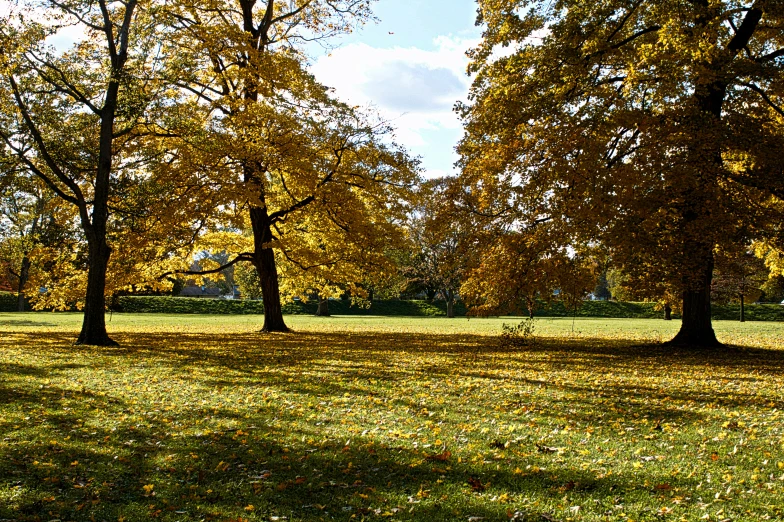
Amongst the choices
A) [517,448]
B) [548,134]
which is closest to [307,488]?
[517,448]

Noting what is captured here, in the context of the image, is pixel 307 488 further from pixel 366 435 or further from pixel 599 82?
pixel 599 82

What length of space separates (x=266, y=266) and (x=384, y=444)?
733 inches

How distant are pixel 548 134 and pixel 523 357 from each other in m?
6.48

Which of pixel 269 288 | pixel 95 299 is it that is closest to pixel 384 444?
pixel 95 299

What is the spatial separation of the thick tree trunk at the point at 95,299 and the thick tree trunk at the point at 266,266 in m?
7.63

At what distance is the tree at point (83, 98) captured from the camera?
52.7ft

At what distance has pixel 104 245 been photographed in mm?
16547

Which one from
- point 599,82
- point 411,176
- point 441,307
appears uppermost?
point 599,82

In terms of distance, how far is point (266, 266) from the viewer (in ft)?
78.7

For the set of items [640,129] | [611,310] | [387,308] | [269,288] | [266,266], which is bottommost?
[387,308]

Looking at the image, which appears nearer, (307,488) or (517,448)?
(307,488)

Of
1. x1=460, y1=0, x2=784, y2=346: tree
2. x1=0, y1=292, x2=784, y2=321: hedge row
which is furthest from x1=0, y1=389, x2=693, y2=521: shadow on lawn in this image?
x1=0, y1=292, x2=784, y2=321: hedge row

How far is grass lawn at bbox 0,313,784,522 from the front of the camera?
452 centimetres

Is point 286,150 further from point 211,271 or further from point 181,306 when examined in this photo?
point 181,306
